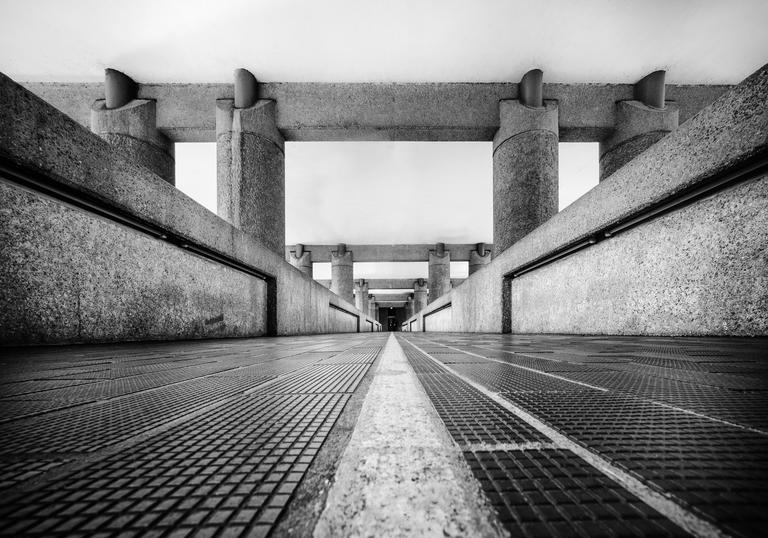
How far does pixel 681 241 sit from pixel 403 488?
4.52m

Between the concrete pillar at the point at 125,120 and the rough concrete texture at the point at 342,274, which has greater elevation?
the concrete pillar at the point at 125,120

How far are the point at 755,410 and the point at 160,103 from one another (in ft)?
42.8

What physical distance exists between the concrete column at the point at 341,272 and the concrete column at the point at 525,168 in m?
14.9

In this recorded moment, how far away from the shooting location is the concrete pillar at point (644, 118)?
9641 millimetres

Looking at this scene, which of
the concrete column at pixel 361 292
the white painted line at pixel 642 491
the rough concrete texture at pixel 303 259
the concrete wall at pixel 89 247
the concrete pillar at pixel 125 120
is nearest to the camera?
the white painted line at pixel 642 491

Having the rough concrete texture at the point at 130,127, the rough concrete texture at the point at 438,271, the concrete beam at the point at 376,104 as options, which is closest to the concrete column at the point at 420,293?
the rough concrete texture at the point at 438,271

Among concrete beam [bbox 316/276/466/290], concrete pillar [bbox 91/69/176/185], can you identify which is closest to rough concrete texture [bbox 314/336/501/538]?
concrete pillar [bbox 91/69/176/185]

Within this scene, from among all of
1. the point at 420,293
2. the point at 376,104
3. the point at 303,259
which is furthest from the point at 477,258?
the point at 376,104

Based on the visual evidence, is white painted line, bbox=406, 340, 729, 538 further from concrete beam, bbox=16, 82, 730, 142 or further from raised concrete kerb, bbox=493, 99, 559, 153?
concrete beam, bbox=16, 82, 730, 142

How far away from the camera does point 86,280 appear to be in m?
3.54

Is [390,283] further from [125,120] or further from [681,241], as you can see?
[681,241]

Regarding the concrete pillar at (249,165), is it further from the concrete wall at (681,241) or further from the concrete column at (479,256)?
the concrete column at (479,256)

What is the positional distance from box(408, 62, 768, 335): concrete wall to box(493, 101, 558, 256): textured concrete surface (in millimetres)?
3168

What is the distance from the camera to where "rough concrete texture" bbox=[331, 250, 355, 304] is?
23172 mm
